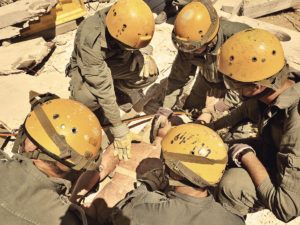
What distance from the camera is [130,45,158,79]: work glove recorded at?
17.1 feet

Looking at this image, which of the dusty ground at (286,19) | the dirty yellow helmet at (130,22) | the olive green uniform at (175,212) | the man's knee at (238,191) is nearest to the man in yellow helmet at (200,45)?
the dirty yellow helmet at (130,22)

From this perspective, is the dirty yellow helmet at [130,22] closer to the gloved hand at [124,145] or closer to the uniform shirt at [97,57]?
the uniform shirt at [97,57]

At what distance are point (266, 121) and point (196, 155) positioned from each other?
928 mm

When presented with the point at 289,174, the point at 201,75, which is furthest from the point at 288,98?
the point at 201,75

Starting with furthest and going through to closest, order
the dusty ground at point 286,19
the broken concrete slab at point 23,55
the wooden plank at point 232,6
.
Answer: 1. the dusty ground at point 286,19
2. the wooden plank at point 232,6
3. the broken concrete slab at point 23,55

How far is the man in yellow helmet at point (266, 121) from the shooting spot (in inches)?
120

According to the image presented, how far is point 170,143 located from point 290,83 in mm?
1290

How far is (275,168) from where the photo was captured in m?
3.63

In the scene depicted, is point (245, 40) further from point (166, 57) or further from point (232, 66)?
point (166, 57)

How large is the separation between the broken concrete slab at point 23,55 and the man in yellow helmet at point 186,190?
4.02 meters

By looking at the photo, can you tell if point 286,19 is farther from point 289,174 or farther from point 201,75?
point 289,174

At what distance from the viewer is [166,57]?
264 inches

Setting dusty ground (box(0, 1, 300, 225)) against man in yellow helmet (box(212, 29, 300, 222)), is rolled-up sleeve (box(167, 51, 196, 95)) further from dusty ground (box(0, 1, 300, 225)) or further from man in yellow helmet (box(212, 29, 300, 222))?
man in yellow helmet (box(212, 29, 300, 222))

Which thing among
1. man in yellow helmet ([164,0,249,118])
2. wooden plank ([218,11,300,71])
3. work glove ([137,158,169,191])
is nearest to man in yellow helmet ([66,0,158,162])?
work glove ([137,158,169,191])
